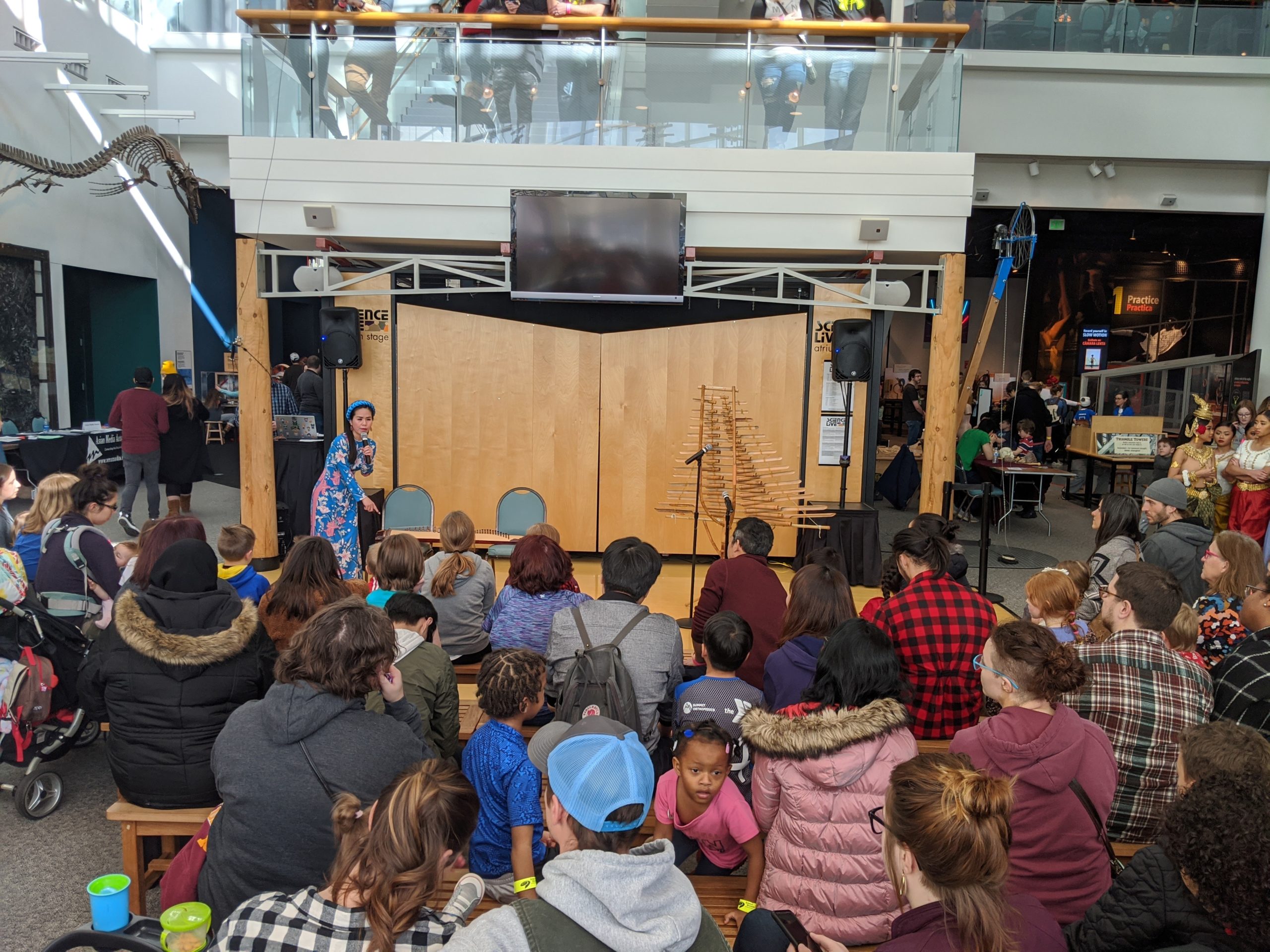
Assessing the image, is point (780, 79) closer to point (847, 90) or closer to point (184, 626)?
point (847, 90)

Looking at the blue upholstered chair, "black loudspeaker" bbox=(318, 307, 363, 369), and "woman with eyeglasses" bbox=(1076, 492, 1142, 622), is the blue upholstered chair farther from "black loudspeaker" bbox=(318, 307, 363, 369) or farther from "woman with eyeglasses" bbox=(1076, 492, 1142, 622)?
"woman with eyeglasses" bbox=(1076, 492, 1142, 622)

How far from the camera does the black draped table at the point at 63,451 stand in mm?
10469


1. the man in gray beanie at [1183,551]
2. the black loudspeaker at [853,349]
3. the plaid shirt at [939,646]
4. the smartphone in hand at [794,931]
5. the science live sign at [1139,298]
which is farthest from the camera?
the science live sign at [1139,298]

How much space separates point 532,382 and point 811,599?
5933mm

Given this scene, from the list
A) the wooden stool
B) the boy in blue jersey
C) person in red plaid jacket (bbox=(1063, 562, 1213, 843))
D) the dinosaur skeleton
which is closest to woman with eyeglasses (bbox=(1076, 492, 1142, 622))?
person in red plaid jacket (bbox=(1063, 562, 1213, 843))

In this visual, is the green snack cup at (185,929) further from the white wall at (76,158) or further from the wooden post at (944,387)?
the white wall at (76,158)

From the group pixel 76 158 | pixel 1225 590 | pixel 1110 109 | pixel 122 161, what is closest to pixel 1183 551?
pixel 1225 590

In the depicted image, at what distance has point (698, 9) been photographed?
12.2m

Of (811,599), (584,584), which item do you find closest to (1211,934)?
(811,599)

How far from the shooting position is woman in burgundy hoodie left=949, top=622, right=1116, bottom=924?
233 centimetres

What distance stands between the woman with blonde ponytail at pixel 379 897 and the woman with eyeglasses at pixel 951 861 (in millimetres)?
869

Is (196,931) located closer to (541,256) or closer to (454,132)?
(541,256)

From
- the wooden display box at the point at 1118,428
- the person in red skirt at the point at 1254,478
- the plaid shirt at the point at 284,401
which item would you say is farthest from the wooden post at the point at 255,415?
the wooden display box at the point at 1118,428

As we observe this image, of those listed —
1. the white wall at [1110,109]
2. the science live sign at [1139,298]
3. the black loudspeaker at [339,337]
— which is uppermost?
the white wall at [1110,109]
